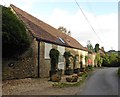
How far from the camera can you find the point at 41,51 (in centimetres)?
2534

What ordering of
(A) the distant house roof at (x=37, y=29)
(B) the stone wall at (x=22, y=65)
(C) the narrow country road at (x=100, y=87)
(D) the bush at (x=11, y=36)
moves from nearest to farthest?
(C) the narrow country road at (x=100, y=87), (D) the bush at (x=11, y=36), (B) the stone wall at (x=22, y=65), (A) the distant house roof at (x=37, y=29)

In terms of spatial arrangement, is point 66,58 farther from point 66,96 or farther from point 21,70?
point 66,96

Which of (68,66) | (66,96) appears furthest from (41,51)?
(66,96)

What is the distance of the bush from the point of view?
19.4 m

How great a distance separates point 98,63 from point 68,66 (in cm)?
3514

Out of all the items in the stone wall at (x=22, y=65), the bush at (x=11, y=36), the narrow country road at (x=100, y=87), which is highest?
the bush at (x=11, y=36)

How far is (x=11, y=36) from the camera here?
19688 mm

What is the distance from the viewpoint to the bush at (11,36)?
1940 centimetres

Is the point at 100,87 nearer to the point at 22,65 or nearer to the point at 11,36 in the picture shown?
the point at 11,36

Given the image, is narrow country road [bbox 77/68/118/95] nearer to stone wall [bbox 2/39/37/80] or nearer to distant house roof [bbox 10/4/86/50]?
stone wall [bbox 2/39/37/80]

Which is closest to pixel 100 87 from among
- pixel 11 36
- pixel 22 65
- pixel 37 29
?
pixel 11 36

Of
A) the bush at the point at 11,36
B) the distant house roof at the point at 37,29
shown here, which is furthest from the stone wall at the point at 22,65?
the distant house roof at the point at 37,29

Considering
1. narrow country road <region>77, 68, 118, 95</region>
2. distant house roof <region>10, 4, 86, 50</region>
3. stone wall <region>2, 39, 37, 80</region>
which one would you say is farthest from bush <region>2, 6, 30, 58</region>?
narrow country road <region>77, 68, 118, 95</region>

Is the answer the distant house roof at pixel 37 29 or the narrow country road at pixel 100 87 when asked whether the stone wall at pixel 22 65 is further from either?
the narrow country road at pixel 100 87
